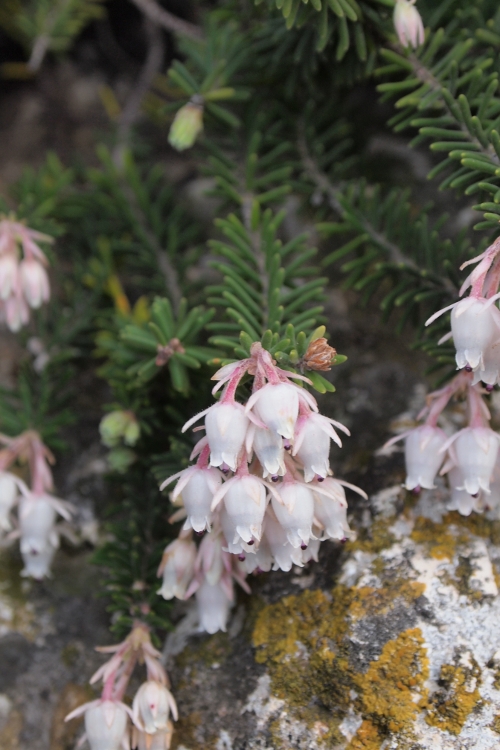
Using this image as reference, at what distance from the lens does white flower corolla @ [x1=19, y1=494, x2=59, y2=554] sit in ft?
5.60

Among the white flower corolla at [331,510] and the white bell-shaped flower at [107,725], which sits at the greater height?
the white flower corolla at [331,510]

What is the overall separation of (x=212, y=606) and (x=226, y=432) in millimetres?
565

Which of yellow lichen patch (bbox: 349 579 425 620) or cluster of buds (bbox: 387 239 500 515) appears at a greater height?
cluster of buds (bbox: 387 239 500 515)

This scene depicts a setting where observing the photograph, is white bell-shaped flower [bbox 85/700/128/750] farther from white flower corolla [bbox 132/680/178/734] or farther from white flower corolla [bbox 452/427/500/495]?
white flower corolla [bbox 452/427/500/495]

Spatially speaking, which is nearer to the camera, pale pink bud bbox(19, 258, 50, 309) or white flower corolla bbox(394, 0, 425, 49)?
white flower corolla bbox(394, 0, 425, 49)

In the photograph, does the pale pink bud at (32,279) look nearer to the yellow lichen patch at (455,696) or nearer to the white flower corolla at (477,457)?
the white flower corolla at (477,457)

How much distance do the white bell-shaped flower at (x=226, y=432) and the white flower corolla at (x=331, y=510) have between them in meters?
0.25

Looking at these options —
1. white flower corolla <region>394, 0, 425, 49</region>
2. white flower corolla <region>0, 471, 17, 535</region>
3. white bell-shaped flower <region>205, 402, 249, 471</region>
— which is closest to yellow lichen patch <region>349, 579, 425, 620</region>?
white bell-shaped flower <region>205, 402, 249, 471</region>

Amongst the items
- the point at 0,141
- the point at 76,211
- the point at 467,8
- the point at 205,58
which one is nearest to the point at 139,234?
the point at 76,211

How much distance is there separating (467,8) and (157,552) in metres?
1.68

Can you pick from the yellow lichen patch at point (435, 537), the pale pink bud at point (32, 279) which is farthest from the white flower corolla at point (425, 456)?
the pale pink bud at point (32, 279)

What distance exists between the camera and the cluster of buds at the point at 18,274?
1.83m

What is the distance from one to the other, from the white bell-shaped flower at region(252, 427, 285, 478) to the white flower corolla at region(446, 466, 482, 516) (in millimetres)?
483

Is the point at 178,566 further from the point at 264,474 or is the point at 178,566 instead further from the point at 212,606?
the point at 264,474
